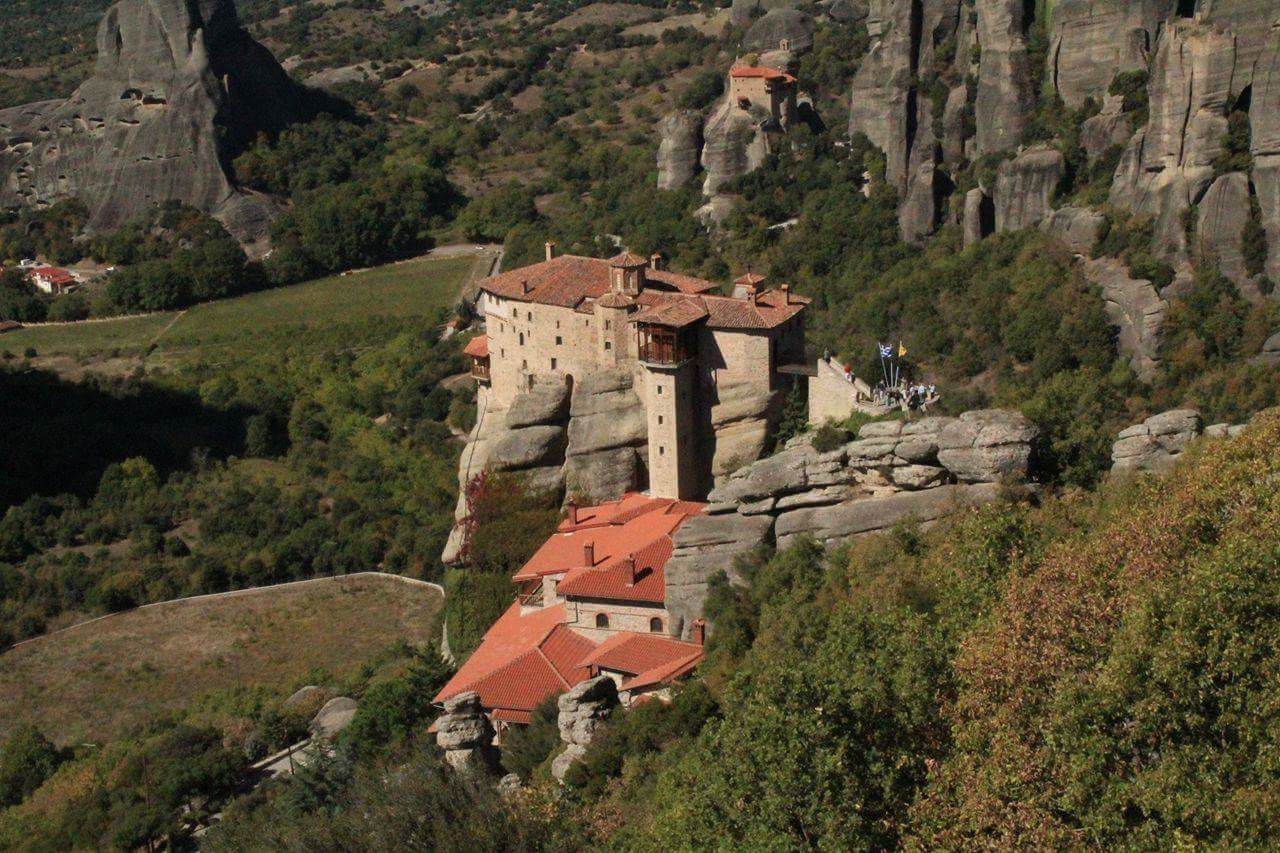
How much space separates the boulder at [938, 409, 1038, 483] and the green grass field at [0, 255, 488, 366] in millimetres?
48454

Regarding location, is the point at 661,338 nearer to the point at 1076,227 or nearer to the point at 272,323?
the point at 1076,227

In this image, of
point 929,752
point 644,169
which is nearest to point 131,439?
point 644,169

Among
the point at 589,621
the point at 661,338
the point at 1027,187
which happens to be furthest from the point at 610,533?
the point at 1027,187

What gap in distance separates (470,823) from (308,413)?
48132mm

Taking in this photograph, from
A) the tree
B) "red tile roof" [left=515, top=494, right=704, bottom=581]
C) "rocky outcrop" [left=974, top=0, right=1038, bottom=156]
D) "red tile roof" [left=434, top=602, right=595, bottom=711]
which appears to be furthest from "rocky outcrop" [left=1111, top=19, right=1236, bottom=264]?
the tree

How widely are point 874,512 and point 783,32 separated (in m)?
58.7

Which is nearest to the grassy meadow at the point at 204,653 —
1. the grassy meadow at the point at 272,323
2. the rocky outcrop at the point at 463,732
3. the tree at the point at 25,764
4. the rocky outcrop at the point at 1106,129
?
the tree at the point at 25,764

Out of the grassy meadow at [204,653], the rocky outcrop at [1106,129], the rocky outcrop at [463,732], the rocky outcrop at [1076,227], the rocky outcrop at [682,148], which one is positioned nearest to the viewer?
the rocky outcrop at [463,732]

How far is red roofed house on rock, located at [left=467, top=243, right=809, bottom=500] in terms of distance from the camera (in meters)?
40.5

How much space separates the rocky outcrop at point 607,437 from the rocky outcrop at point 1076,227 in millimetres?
17617

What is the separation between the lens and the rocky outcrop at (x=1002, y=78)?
59469mm

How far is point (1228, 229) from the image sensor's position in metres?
47.3

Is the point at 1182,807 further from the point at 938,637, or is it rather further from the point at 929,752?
the point at 938,637

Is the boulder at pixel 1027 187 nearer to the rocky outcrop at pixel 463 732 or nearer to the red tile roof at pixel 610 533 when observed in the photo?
the red tile roof at pixel 610 533
